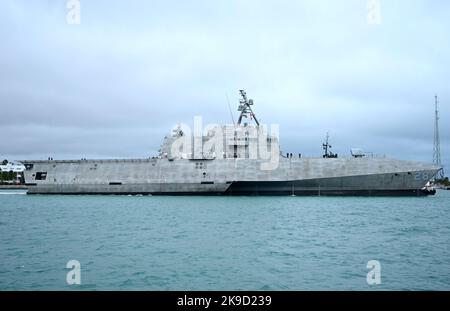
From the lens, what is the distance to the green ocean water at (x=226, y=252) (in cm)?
1159

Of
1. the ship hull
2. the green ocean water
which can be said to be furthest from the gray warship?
the green ocean water

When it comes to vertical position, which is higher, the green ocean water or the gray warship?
the gray warship

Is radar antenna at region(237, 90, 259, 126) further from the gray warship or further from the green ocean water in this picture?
the green ocean water

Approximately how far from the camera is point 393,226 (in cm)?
2172

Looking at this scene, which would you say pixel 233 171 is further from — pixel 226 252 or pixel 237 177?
pixel 226 252

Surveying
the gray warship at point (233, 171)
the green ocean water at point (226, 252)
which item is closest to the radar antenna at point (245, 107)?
the gray warship at point (233, 171)

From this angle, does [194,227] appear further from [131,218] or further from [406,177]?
[406,177]

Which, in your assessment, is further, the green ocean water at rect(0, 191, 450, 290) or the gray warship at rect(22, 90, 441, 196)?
the gray warship at rect(22, 90, 441, 196)

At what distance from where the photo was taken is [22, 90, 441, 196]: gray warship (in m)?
42.9

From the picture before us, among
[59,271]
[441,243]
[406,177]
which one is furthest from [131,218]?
[406,177]

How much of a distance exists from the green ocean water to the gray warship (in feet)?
58.0

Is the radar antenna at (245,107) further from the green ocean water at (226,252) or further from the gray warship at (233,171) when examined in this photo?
the green ocean water at (226,252)

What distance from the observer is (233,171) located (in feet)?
150
